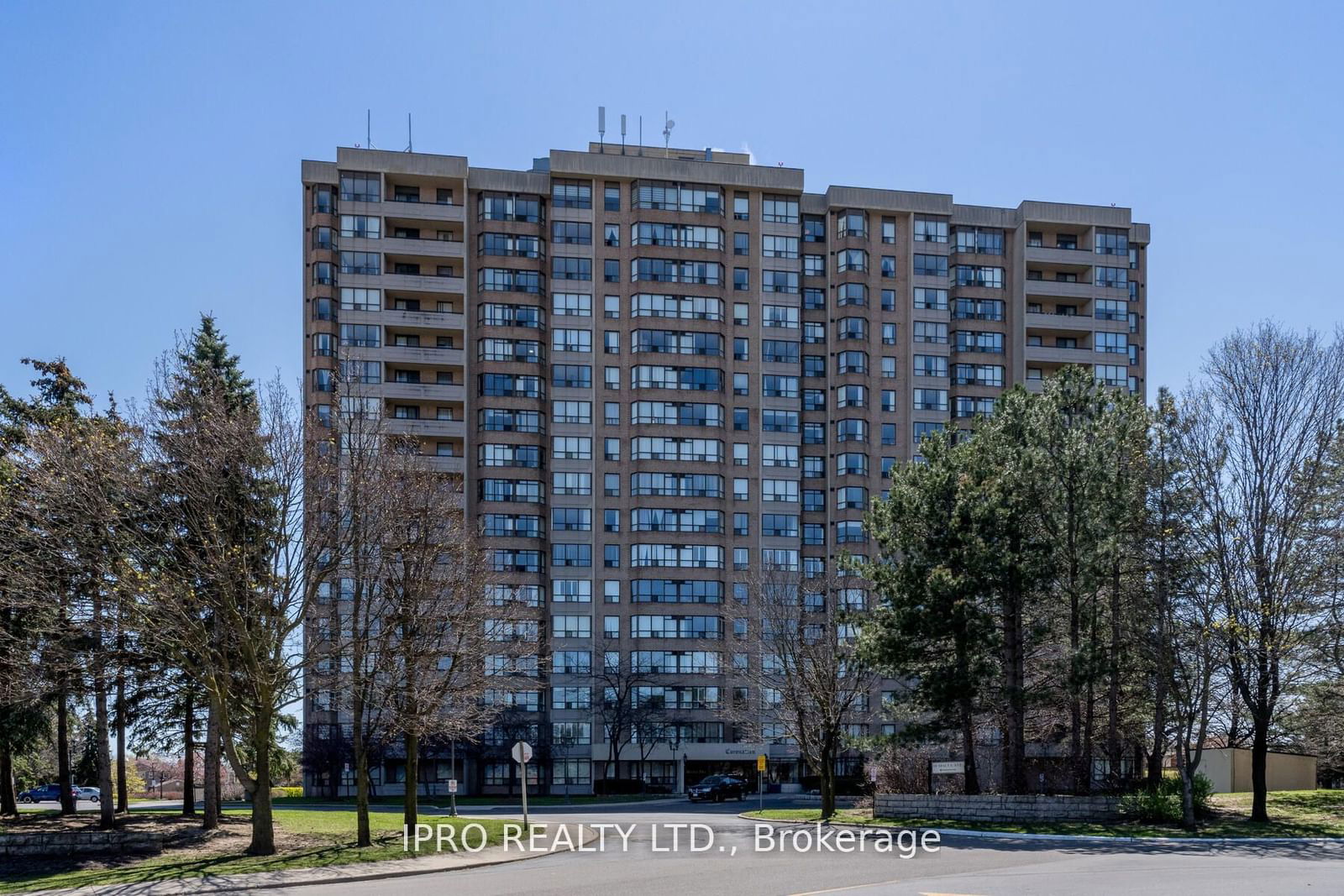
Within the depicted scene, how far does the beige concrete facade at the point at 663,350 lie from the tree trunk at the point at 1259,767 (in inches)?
1816

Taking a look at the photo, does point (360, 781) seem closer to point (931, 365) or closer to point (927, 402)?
point (927, 402)

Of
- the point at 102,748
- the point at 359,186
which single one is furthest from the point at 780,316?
the point at 102,748

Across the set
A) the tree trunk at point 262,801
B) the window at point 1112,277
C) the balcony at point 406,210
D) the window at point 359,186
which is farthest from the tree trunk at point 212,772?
the window at point 1112,277

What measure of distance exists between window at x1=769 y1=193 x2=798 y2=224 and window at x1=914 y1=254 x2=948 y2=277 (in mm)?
9772

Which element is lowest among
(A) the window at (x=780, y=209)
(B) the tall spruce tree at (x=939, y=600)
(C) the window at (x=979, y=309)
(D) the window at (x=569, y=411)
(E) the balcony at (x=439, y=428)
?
(B) the tall spruce tree at (x=939, y=600)

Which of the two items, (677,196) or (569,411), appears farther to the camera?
(677,196)

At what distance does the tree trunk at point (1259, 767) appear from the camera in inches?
1458

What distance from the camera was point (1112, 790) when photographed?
133 ft

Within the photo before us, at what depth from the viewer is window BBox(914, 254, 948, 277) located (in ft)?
304

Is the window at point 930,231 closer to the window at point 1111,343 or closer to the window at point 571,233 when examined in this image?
the window at point 1111,343

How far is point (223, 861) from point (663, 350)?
202ft

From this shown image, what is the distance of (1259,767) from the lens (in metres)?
38.1

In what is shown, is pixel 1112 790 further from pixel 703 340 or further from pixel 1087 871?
pixel 703 340

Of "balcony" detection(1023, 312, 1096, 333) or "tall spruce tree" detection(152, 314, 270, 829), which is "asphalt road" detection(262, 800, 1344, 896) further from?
"balcony" detection(1023, 312, 1096, 333)
